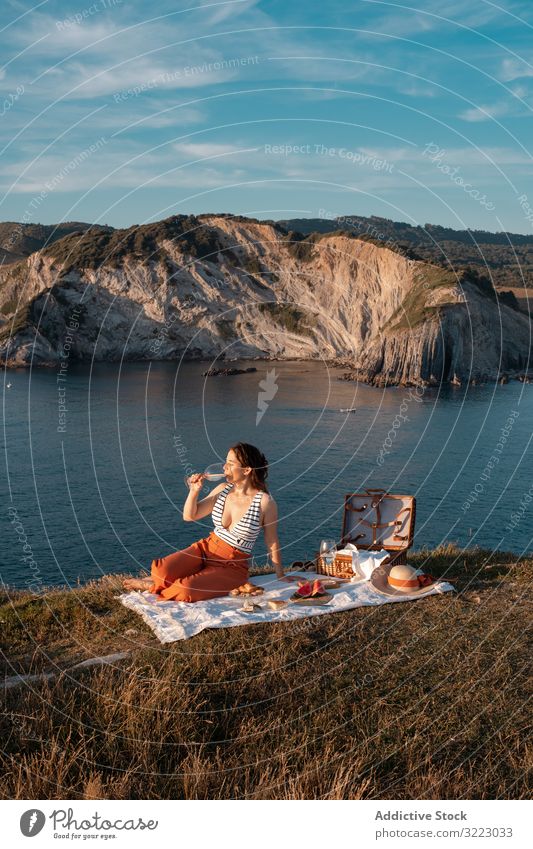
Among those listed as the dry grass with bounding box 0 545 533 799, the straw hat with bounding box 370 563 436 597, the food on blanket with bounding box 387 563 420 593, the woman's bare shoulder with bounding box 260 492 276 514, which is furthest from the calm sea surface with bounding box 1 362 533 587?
the dry grass with bounding box 0 545 533 799

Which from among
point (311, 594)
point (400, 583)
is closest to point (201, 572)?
point (311, 594)

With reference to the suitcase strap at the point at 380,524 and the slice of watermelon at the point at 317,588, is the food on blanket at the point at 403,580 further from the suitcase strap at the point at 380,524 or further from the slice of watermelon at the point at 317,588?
the suitcase strap at the point at 380,524

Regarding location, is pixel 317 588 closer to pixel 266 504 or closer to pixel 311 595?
pixel 311 595

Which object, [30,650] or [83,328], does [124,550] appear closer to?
[30,650]

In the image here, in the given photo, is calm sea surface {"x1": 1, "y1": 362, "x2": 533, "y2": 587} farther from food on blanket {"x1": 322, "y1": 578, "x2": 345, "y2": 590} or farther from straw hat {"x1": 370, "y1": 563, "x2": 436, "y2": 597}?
straw hat {"x1": 370, "y1": 563, "x2": 436, "y2": 597}

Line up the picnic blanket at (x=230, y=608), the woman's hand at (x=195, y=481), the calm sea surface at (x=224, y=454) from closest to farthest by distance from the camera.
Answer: the picnic blanket at (x=230, y=608) < the woman's hand at (x=195, y=481) < the calm sea surface at (x=224, y=454)

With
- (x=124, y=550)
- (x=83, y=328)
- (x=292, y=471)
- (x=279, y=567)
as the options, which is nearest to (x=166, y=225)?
(x=83, y=328)

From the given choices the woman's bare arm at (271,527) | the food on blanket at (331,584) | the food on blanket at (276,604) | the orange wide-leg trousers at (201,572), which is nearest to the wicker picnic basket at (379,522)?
the food on blanket at (331,584)
